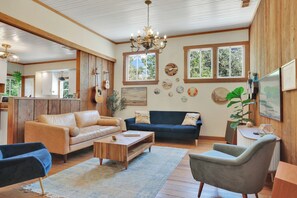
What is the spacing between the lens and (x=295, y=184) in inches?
45.4

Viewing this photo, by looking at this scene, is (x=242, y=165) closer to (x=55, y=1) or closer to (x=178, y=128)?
(x=178, y=128)

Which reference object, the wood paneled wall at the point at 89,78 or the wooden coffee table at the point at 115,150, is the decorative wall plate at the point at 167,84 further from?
the wooden coffee table at the point at 115,150

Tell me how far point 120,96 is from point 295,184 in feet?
18.1

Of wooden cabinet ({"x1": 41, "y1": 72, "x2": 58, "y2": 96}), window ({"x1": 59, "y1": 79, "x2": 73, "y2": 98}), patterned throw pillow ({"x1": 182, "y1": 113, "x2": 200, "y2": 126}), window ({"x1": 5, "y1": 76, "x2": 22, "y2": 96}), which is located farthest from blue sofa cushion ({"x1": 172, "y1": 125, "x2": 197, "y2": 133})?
window ({"x1": 5, "y1": 76, "x2": 22, "y2": 96})

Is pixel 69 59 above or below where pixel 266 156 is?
above

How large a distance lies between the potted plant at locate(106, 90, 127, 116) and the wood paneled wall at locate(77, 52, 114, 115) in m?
0.14

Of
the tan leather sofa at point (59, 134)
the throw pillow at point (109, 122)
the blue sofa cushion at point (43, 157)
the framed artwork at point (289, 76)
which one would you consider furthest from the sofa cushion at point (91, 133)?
the framed artwork at point (289, 76)

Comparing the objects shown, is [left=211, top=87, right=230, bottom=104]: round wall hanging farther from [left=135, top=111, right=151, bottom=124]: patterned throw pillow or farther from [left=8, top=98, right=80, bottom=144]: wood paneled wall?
[left=8, top=98, right=80, bottom=144]: wood paneled wall

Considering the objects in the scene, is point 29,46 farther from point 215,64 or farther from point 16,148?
point 215,64

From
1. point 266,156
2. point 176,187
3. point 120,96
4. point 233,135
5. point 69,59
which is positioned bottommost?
point 176,187

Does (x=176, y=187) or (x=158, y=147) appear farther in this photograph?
(x=158, y=147)

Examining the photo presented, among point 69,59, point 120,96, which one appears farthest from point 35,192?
point 69,59

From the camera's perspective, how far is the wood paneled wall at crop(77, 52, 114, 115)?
4984mm

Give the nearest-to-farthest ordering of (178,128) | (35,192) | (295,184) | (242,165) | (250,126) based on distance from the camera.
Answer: (295,184) < (242,165) < (35,192) < (250,126) < (178,128)
